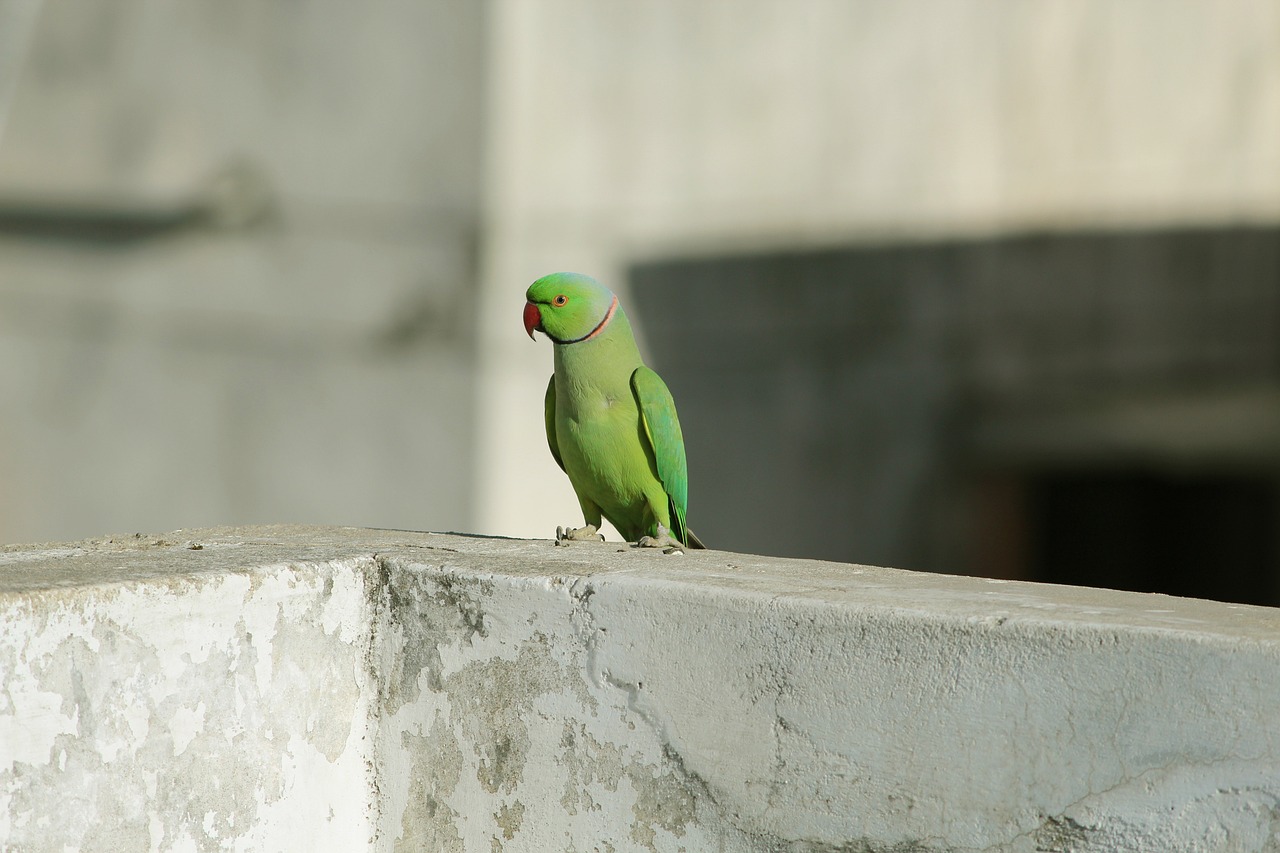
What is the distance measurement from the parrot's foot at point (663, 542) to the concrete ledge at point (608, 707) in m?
0.25

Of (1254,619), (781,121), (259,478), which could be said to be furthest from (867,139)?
(1254,619)

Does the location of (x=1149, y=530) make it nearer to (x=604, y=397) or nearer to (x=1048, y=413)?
(x=1048, y=413)

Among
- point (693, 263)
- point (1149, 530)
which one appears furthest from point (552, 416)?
point (1149, 530)

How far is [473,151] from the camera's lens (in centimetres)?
598

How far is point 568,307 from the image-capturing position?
314 cm

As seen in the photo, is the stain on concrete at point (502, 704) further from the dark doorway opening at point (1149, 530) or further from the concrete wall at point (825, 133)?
the dark doorway opening at point (1149, 530)

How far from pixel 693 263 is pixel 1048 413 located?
9.80 feet

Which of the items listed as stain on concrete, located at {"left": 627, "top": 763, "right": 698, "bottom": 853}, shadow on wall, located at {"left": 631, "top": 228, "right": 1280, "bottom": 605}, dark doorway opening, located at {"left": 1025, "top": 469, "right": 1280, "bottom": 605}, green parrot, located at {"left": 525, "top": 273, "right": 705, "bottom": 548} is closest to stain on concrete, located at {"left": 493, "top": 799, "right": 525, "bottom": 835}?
stain on concrete, located at {"left": 627, "top": 763, "right": 698, "bottom": 853}

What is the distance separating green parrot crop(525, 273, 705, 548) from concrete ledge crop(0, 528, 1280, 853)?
0.94 meters

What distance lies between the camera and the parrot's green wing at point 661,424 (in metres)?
3.19

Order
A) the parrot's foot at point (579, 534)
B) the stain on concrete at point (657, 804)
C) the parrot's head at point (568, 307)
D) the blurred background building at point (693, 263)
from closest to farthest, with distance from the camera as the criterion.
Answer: the stain on concrete at point (657, 804), the parrot's foot at point (579, 534), the parrot's head at point (568, 307), the blurred background building at point (693, 263)

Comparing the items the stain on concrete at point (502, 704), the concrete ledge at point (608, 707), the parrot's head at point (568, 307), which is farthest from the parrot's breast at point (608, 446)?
the stain on concrete at point (502, 704)

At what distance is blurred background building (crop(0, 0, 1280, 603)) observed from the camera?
6180 mm

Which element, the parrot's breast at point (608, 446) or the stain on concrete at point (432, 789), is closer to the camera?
the stain on concrete at point (432, 789)
